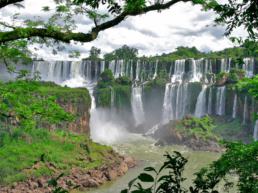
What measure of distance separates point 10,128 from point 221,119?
30.7 m

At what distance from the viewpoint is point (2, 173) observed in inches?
1494

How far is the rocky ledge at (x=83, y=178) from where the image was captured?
36188mm

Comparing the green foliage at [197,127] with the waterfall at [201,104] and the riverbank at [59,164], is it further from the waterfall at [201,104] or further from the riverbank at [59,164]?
the riverbank at [59,164]

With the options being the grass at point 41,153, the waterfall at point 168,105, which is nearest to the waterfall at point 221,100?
the waterfall at point 168,105

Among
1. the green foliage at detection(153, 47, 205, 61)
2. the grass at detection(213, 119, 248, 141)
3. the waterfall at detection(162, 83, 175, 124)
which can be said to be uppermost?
the green foliage at detection(153, 47, 205, 61)

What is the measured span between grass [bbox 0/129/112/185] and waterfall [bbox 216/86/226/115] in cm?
2282

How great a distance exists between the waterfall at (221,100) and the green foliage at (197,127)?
167 inches

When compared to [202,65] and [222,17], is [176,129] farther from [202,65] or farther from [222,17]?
[222,17]

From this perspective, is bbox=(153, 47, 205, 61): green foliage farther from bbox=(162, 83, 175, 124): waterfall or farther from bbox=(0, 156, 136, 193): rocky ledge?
bbox=(0, 156, 136, 193): rocky ledge

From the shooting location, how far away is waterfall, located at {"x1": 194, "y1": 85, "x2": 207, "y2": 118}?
64438mm

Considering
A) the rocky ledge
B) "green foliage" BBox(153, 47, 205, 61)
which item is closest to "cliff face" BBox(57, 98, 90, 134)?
the rocky ledge

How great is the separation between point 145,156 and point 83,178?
11.9 metres

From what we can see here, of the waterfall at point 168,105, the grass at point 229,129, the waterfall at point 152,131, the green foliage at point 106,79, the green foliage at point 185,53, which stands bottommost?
the waterfall at point 152,131

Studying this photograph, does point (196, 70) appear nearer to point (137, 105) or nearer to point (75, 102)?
point (137, 105)
